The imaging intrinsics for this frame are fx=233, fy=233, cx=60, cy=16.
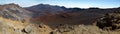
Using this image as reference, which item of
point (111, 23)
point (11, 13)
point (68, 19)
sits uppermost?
point (111, 23)

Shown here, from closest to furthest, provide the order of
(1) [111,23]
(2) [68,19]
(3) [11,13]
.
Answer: (1) [111,23] < (3) [11,13] < (2) [68,19]

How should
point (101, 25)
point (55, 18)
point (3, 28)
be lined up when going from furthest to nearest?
1. point (55, 18)
2. point (101, 25)
3. point (3, 28)

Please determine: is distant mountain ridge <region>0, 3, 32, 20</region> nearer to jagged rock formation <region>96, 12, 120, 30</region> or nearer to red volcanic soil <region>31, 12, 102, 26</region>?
red volcanic soil <region>31, 12, 102, 26</region>

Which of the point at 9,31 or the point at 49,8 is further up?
the point at 9,31

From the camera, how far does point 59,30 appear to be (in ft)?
73.0

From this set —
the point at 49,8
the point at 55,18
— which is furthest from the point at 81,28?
the point at 49,8

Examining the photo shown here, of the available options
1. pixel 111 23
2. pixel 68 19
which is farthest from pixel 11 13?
pixel 111 23

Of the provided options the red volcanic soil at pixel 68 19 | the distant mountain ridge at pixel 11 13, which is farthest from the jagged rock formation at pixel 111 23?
the red volcanic soil at pixel 68 19

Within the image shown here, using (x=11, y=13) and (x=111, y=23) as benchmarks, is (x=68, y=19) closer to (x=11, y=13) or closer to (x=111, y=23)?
(x=11, y=13)

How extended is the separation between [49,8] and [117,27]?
94.6m

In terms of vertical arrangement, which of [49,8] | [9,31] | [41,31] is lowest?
[49,8]

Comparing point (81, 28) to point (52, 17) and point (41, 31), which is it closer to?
point (41, 31)

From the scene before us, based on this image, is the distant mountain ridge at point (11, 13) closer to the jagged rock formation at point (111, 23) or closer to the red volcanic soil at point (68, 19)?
the red volcanic soil at point (68, 19)

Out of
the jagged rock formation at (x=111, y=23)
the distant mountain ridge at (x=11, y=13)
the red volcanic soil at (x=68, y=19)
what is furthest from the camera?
the red volcanic soil at (x=68, y=19)
